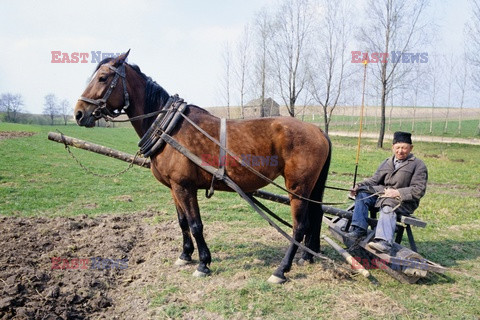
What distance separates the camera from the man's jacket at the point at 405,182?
165 inches

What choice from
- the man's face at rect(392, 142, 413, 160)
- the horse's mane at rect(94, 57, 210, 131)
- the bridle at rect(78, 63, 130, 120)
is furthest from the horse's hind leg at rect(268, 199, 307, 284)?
the bridle at rect(78, 63, 130, 120)

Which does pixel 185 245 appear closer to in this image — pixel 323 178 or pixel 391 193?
pixel 323 178

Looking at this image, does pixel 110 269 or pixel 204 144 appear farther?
pixel 110 269

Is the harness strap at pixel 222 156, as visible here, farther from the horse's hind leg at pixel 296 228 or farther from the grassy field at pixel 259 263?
the grassy field at pixel 259 263

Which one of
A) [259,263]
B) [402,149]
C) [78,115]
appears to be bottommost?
[259,263]

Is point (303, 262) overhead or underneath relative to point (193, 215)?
underneath

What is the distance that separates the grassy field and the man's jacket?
96cm

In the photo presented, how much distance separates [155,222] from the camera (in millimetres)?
6449

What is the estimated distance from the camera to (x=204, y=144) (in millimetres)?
4156

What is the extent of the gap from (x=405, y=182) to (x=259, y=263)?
7.90ft

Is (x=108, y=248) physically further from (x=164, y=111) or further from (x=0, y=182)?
(x=0, y=182)

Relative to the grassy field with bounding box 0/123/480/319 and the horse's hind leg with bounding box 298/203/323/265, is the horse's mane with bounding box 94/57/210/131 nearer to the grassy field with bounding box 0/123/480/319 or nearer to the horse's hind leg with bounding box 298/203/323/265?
the grassy field with bounding box 0/123/480/319

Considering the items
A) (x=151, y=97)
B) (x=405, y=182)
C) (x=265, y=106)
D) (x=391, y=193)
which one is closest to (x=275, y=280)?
(x=391, y=193)

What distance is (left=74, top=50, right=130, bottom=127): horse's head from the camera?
156 inches
